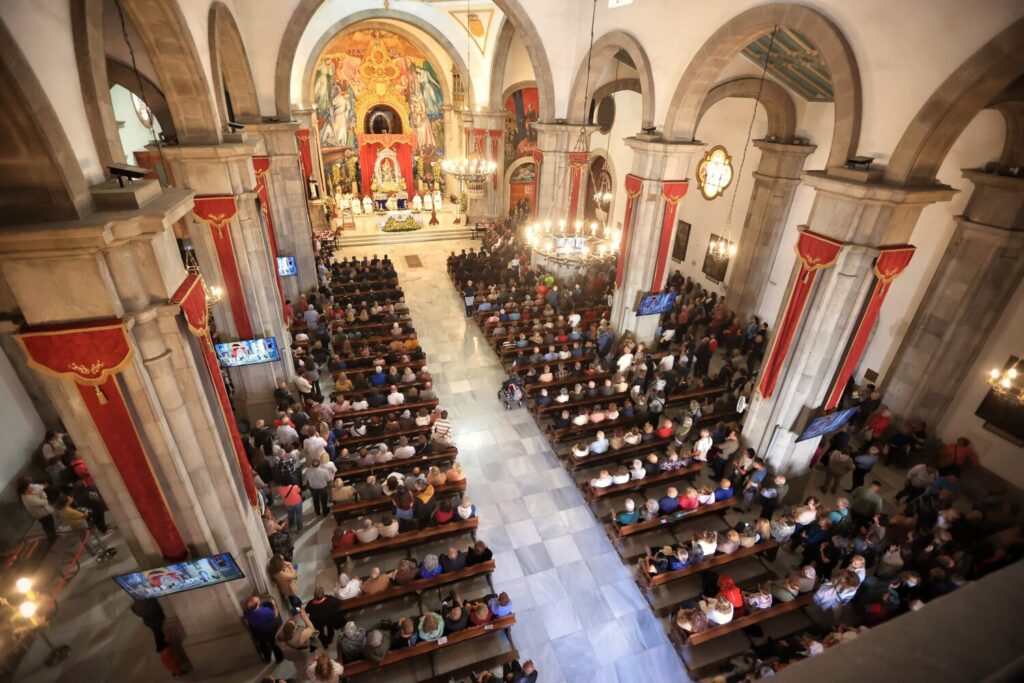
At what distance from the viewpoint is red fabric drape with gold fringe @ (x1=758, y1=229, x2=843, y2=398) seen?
21.9 ft

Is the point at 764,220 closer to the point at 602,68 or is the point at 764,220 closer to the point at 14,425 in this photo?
the point at 602,68

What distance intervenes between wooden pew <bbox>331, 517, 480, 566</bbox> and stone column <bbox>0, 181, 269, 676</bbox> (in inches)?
43.7

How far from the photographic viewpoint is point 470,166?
17.5m

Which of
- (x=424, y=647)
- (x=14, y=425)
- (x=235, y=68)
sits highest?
(x=235, y=68)

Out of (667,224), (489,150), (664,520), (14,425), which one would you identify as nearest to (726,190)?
(667,224)

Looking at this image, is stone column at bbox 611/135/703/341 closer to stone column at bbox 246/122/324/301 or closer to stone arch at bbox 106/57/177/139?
stone column at bbox 246/122/324/301

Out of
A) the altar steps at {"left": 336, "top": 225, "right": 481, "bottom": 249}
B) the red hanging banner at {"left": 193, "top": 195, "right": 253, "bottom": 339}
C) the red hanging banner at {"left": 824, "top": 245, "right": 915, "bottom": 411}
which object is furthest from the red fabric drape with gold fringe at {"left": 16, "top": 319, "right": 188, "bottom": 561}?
the altar steps at {"left": 336, "top": 225, "right": 481, "bottom": 249}

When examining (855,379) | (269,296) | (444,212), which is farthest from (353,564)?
(444,212)

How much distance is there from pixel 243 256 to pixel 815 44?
29.2 feet

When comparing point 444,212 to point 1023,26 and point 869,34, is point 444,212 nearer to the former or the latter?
point 869,34

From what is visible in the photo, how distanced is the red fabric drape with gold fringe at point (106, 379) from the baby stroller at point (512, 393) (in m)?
6.17

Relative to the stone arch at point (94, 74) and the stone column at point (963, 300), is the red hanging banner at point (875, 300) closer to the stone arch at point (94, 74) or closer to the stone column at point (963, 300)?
the stone column at point (963, 300)

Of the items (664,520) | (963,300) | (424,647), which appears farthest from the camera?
(963,300)

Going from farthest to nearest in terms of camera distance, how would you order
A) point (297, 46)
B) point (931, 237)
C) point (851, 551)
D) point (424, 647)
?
point (297, 46) → point (931, 237) → point (851, 551) → point (424, 647)
